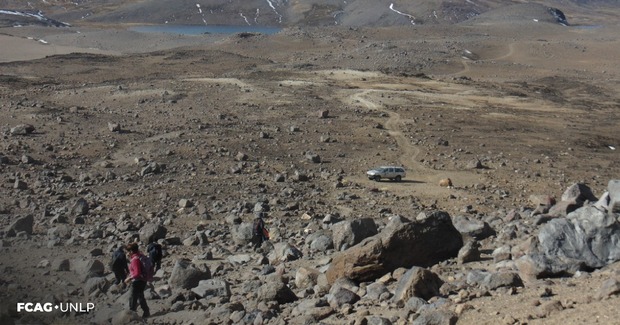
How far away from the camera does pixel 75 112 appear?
3325 centimetres

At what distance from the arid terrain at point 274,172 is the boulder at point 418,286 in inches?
5.2

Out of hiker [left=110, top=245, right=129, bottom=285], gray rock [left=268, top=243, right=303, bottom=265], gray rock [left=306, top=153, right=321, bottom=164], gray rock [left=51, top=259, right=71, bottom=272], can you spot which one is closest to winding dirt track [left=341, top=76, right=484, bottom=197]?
gray rock [left=306, top=153, right=321, bottom=164]

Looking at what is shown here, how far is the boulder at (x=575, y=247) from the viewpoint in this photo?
10.9 meters

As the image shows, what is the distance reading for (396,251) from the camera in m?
12.3

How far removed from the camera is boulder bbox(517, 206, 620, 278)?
1085cm

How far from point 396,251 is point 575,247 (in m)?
2.68

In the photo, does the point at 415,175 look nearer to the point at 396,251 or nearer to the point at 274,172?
the point at 274,172

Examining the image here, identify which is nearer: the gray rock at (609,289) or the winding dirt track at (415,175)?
the gray rock at (609,289)

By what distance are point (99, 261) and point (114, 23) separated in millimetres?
113614

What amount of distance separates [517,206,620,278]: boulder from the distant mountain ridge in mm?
108767

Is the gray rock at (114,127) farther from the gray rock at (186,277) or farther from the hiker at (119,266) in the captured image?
the gray rock at (186,277)

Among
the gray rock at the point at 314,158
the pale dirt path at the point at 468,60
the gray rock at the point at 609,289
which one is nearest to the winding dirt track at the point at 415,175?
the gray rock at the point at 314,158

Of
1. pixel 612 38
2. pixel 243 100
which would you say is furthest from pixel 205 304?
pixel 612 38

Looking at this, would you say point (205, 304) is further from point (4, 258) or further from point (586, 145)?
point (586, 145)
